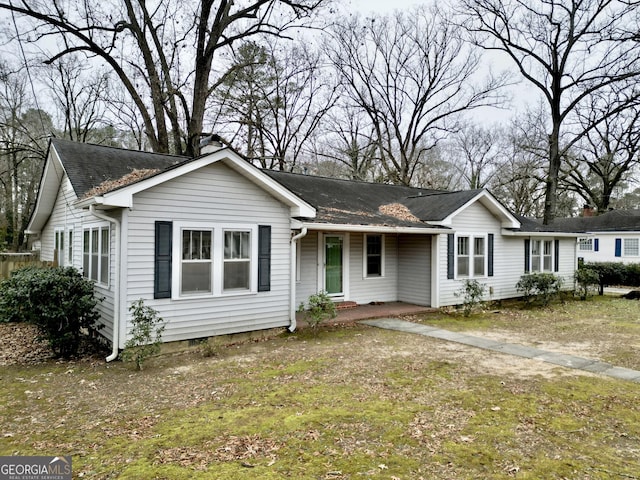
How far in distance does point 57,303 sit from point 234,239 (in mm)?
3255

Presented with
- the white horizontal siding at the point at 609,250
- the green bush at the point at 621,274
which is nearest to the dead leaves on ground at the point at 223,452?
the green bush at the point at 621,274

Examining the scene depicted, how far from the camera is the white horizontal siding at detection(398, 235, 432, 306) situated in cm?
1255

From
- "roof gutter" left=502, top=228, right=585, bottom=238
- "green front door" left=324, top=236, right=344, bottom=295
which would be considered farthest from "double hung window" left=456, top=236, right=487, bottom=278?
"green front door" left=324, top=236, right=344, bottom=295

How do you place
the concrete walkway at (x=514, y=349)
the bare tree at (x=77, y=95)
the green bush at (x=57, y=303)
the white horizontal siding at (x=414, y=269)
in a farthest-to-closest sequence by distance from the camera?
the bare tree at (x=77, y=95) → the white horizontal siding at (x=414, y=269) → the green bush at (x=57, y=303) → the concrete walkway at (x=514, y=349)

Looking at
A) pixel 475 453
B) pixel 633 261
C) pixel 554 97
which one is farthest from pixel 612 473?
pixel 633 261

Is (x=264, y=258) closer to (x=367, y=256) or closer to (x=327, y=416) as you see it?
(x=327, y=416)

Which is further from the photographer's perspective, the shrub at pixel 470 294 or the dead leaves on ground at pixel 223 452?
the shrub at pixel 470 294

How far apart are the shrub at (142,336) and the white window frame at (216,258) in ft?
1.85

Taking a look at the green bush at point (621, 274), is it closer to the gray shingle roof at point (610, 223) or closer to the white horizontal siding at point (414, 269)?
the gray shingle roof at point (610, 223)

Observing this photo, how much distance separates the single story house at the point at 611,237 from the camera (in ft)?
79.2

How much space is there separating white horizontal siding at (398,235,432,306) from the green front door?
238 cm

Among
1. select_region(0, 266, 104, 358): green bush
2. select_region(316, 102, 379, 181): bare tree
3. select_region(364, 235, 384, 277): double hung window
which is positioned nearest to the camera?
select_region(0, 266, 104, 358): green bush

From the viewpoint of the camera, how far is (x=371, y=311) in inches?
456

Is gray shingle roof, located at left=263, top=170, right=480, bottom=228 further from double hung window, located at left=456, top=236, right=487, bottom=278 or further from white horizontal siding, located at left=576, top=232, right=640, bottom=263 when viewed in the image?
white horizontal siding, located at left=576, top=232, right=640, bottom=263
